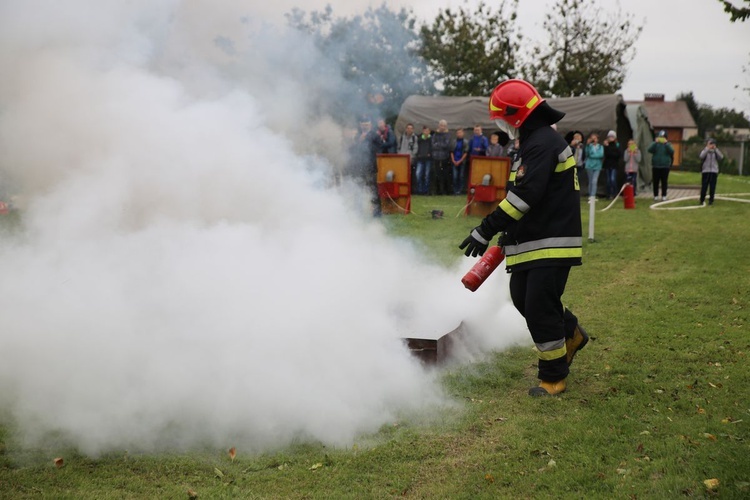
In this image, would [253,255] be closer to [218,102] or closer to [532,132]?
[218,102]

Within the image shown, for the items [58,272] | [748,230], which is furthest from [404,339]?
[748,230]

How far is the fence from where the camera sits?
1501 inches

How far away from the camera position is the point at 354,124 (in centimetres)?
1052

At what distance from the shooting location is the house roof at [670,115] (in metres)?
74.0

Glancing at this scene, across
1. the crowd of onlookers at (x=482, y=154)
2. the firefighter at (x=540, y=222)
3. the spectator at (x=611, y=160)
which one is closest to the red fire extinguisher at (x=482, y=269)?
the firefighter at (x=540, y=222)

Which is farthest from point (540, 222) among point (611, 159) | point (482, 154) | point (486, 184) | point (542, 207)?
point (611, 159)

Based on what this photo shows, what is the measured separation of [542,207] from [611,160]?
51.1ft

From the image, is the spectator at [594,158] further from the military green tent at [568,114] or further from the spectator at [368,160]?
the spectator at [368,160]

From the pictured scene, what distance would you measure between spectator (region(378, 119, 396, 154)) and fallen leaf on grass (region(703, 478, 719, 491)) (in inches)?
402

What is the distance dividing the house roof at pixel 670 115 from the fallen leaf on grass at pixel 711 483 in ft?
252

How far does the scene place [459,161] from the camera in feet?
59.0

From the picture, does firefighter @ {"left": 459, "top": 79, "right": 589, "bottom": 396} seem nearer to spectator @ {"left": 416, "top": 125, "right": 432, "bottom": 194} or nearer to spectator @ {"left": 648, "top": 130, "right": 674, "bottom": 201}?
spectator @ {"left": 416, "top": 125, "right": 432, "bottom": 194}

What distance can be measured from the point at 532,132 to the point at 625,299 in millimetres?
3583

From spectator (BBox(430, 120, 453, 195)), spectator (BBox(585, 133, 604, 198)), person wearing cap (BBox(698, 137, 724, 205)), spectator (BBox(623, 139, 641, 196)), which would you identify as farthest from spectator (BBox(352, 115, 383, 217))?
spectator (BBox(623, 139, 641, 196))
